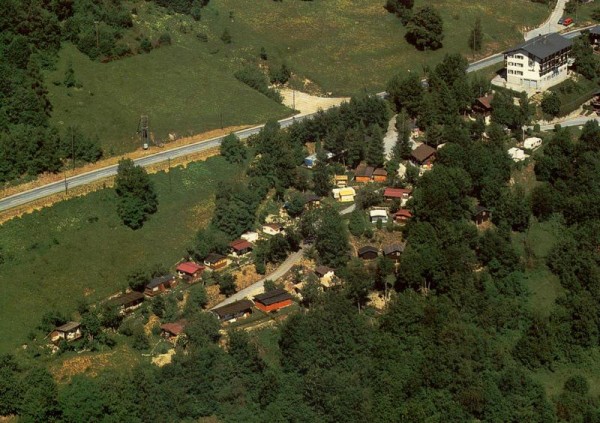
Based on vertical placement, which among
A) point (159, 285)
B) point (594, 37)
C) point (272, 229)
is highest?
point (159, 285)

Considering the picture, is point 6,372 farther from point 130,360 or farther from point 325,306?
point 325,306

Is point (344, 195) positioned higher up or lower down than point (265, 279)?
higher up

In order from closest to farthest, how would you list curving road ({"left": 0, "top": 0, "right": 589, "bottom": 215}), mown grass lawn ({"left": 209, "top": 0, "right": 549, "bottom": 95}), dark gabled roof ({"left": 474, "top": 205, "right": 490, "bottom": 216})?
curving road ({"left": 0, "top": 0, "right": 589, "bottom": 215})
dark gabled roof ({"left": 474, "top": 205, "right": 490, "bottom": 216})
mown grass lawn ({"left": 209, "top": 0, "right": 549, "bottom": 95})

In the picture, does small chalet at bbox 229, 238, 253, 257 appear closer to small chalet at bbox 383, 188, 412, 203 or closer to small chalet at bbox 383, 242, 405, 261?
small chalet at bbox 383, 242, 405, 261

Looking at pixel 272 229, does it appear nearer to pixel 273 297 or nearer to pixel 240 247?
pixel 240 247

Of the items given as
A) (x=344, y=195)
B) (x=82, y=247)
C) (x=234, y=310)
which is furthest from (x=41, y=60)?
(x=234, y=310)

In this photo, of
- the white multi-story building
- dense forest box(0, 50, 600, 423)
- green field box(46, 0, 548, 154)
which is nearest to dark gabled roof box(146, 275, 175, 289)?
dense forest box(0, 50, 600, 423)
